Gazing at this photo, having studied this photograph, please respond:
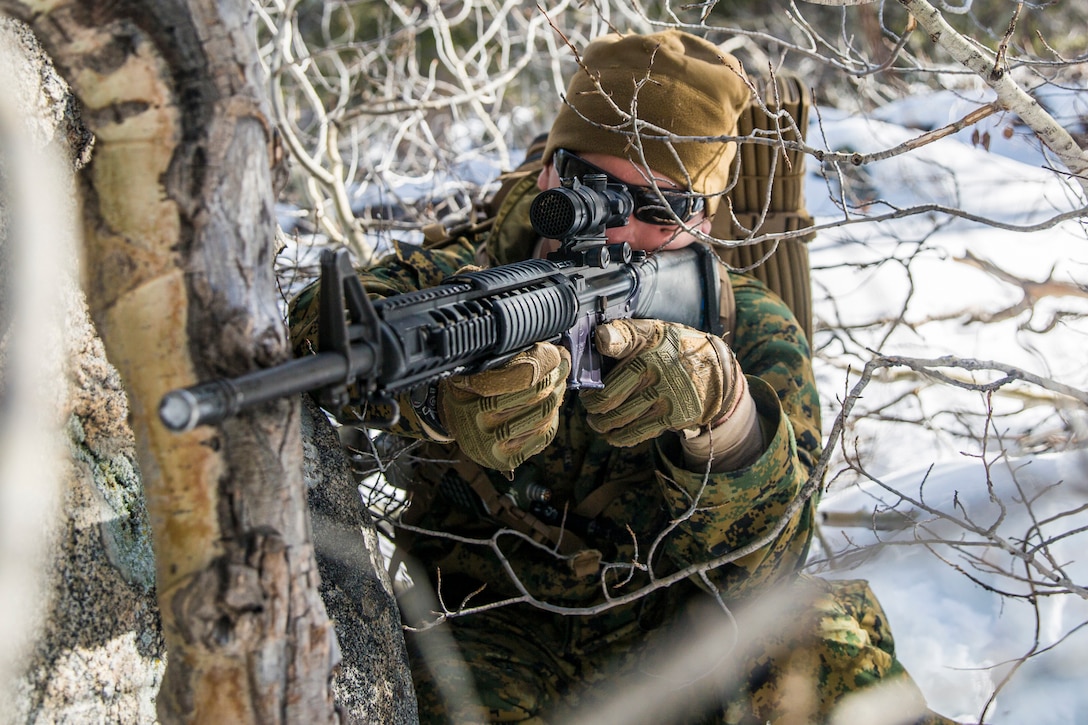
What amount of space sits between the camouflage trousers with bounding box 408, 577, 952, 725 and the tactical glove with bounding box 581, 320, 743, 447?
1.95ft

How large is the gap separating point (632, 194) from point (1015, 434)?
2.81m

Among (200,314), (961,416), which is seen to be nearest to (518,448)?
(200,314)

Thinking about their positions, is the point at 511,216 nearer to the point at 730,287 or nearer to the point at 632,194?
the point at 632,194

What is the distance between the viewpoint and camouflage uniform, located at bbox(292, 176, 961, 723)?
2451 millimetres

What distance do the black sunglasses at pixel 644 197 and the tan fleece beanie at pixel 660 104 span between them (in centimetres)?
4

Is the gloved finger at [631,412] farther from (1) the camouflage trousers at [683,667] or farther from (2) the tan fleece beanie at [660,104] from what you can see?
(2) the tan fleece beanie at [660,104]

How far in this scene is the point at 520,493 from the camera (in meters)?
2.69

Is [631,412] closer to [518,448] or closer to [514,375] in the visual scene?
[518,448]

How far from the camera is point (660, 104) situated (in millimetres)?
2648

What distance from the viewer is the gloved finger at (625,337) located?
2.16 meters

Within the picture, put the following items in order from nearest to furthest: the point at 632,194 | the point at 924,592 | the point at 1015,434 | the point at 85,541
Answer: the point at 85,541, the point at 632,194, the point at 924,592, the point at 1015,434

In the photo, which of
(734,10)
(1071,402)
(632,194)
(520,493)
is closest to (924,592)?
(1071,402)

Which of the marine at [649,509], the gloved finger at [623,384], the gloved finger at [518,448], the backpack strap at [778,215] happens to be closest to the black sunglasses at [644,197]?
the marine at [649,509]

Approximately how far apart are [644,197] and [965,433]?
8.61 ft
